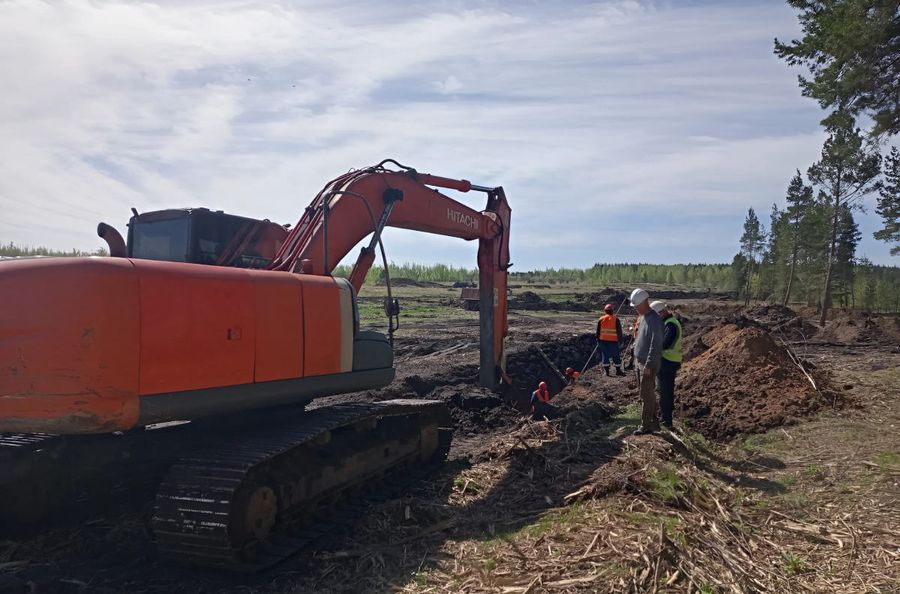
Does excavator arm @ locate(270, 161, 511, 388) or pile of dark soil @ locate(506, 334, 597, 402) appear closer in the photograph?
excavator arm @ locate(270, 161, 511, 388)

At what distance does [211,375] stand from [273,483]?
947 mm

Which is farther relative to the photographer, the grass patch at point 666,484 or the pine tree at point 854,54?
the pine tree at point 854,54

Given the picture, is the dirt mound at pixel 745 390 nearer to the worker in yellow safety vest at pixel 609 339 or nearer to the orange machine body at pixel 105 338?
the worker in yellow safety vest at pixel 609 339

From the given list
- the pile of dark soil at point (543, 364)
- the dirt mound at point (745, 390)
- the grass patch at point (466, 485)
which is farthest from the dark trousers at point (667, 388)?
the pile of dark soil at point (543, 364)

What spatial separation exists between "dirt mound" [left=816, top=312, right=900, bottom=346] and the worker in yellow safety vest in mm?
10809

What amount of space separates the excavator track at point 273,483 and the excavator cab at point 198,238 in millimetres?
1890

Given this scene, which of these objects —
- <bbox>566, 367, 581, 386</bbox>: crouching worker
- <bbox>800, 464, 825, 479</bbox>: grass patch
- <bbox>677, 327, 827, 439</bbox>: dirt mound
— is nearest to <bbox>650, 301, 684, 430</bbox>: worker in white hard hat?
<bbox>677, 327, 827, 439</bbox>: dirt mound

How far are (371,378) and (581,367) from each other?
1270 centimetres

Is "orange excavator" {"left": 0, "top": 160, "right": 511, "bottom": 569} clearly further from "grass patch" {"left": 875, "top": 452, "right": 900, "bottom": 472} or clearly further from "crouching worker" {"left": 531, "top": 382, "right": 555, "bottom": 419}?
"grass patch" {"left": 875, "top": 452, "right": 900, "bottom": 472}

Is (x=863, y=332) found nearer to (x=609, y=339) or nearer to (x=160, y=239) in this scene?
(x=609, y=339)

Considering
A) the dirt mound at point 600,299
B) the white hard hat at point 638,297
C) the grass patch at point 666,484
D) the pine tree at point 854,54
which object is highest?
the pine tree at point 854,54

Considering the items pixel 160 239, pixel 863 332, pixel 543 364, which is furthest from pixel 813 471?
pixel 863 332

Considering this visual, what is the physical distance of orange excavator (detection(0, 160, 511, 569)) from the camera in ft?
14.1

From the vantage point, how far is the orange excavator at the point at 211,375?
4293 mm
